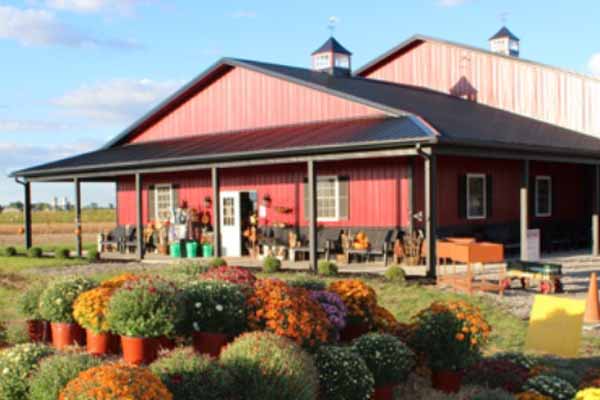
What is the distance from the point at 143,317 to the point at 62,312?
5.27ft

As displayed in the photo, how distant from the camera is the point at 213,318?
624 centimetres

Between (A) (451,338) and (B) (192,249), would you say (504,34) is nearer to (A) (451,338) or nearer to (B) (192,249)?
(B) (192,249)

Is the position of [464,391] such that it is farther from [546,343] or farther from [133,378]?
[133,378]

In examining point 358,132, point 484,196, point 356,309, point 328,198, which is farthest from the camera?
point 484,196

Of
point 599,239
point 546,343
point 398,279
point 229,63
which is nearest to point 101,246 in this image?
point 229,63

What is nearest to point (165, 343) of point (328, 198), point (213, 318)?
point (213, 318)

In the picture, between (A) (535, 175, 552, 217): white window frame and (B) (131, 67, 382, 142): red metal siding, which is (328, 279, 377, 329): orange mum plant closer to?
(B) (131, 67, 382, 142): red metal siding

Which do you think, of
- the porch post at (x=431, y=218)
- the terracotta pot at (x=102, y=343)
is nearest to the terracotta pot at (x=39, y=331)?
the terracotta pot at (x=102, y=343)

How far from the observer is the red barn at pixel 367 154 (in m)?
16.7

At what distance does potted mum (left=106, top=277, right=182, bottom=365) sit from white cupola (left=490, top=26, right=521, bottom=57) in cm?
2531

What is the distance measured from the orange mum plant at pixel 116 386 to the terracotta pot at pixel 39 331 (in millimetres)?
3519

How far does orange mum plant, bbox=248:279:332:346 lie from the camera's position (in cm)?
612

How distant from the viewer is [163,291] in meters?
6.05

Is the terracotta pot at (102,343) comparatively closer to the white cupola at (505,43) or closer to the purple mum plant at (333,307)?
the purple mum plant at (333,307)
